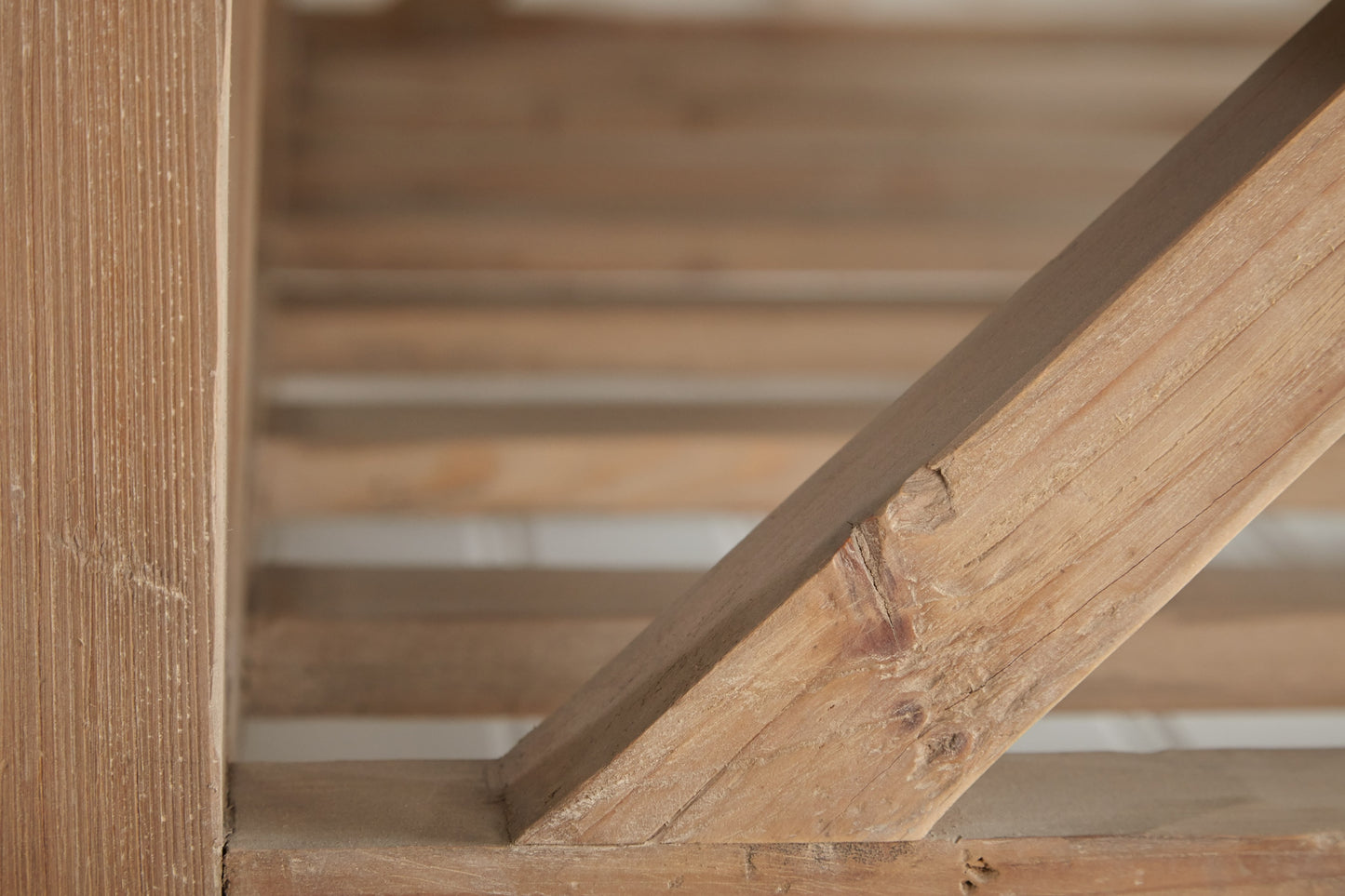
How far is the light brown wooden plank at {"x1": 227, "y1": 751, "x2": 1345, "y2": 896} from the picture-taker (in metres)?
A: 0.72

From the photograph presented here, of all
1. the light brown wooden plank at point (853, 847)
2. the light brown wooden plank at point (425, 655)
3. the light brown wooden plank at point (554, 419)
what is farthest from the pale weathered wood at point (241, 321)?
the light brown wooden plank at point (554, 419)

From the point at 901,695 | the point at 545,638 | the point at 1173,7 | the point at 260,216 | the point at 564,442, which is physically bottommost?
the point at 901,695

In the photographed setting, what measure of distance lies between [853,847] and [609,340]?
4.55 ft

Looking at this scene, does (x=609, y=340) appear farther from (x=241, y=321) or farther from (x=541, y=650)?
(x=241, y=321)

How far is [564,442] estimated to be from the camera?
1784 millimetres

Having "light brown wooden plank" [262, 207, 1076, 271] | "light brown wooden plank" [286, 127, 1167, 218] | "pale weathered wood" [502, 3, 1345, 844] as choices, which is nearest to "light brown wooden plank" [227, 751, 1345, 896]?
"pale weathered wood" [502, 3, 1345, 844]

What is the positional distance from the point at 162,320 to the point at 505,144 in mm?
1749

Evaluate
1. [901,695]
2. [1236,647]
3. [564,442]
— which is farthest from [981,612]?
[564,442]

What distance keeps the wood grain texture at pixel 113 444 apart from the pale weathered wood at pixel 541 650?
71cm

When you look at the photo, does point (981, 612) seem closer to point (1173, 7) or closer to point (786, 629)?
point (786, 629)

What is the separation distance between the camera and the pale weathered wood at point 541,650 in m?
1.41

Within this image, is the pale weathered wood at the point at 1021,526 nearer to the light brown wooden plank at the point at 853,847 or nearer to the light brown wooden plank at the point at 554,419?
the light brown wooden plank at the point at 853,847

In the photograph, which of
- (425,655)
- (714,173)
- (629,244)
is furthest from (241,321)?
(714,173)

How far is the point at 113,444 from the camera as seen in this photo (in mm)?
624
